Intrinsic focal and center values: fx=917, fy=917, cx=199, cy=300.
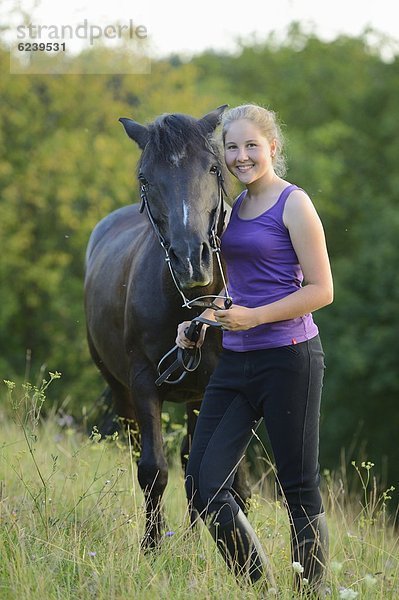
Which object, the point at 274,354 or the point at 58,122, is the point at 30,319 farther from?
the point at 274,354

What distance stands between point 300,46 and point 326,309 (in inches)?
633

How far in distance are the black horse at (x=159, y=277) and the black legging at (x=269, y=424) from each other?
1.46ft

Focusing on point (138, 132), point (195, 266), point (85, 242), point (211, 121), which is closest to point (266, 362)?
point (195, 266)

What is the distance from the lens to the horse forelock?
166 inches

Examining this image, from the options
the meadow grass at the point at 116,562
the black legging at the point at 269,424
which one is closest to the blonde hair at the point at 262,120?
the black legging at the point at 269,424

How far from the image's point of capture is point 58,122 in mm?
24688

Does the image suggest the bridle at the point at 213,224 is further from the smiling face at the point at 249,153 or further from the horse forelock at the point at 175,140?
the smiling face at the point at 249,153

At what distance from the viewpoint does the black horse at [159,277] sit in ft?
13.2

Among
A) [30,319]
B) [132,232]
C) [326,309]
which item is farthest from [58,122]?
[132,232]

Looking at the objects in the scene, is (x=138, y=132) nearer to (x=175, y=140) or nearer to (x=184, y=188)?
(x=175, y=140)

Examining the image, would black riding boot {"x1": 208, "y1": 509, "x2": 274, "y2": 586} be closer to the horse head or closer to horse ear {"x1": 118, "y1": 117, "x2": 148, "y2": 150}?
the horse head

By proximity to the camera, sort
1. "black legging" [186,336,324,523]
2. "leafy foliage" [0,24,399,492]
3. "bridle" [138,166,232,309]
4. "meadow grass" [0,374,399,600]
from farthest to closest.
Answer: "leafy foliage" [0,24,399,492] < "bridle" [138,166,232,309] < "black legging" [186,336,324,523] < "meadow grass" [0,374,399,600]

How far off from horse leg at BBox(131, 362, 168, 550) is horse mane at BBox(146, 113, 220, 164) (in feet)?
4.54

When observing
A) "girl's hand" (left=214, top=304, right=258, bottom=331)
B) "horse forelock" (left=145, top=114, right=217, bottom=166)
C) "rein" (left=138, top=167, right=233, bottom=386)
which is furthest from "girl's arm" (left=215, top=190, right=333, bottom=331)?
"horse forelock" (left=145, top=114, right=217, bottom=166)
